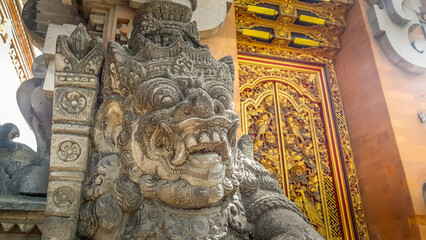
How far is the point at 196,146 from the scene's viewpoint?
156cm

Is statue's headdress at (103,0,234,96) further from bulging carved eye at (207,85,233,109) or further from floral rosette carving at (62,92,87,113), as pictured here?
floral rosette carving at (62,92,87,113)

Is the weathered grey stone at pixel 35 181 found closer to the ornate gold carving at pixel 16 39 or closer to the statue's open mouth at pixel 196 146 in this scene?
the statue's open mouth at pixel 196 146

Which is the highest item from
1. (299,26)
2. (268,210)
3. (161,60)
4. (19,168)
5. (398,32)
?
(299,26)

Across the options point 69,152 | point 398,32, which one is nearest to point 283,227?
point 69,152

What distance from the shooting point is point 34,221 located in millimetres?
1824

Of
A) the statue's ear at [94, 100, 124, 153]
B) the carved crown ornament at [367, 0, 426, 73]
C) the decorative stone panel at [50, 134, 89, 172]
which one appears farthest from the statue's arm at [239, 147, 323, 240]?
the carved crown ornament at [367, 0, 426, 73]

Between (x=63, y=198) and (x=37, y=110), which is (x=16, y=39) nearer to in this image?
(x=37, y=110)

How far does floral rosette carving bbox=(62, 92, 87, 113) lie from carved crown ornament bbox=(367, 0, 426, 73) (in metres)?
3.98

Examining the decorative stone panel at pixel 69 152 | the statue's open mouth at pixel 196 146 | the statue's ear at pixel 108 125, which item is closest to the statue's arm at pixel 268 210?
the statue's open mouth at pixel 196 146

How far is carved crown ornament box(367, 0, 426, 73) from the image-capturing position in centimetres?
435

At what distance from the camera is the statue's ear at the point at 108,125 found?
1846mm

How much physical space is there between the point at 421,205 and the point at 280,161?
1.58m

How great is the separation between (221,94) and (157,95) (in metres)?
0.35

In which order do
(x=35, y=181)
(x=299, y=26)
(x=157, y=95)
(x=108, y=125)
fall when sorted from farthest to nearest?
(x=299, y=26)
(x=35, y=181)
(x=108, y=125)
(x=157, y=95)
